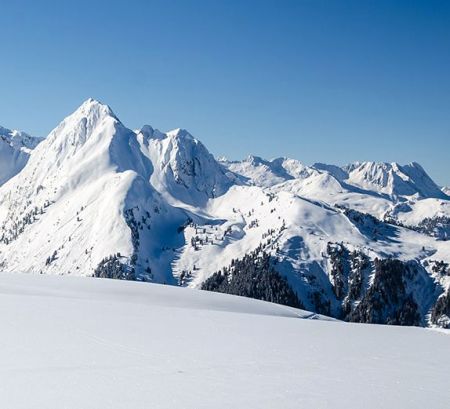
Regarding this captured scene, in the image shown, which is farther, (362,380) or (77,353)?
(77,353)

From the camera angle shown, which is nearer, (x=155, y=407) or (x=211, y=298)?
(x=155, y=407)

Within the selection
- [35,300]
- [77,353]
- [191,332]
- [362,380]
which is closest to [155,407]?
[77,353]

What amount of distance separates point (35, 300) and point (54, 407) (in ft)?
76.4

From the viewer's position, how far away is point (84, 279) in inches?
2116

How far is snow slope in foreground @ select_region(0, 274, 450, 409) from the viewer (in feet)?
49.6

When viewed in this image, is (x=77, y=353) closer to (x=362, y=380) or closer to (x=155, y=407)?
(x=155, y=407)

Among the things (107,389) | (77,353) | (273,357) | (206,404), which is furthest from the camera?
(273,357)

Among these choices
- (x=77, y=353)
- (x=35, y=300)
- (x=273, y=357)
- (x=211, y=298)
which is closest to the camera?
(x=77, y=353)

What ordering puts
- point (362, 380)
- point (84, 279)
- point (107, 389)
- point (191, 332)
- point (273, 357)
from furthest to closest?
point (84, 279) → point (191, 332) → point (273, 357) → point (362, 380) → point (107, 389)

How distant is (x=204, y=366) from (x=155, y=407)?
5.45 meters

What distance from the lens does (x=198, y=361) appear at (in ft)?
65.7

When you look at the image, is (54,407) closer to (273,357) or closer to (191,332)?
(273,357)

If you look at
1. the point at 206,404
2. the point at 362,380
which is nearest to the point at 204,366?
the point at 206,404

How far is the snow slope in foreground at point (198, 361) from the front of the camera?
49.6ft
